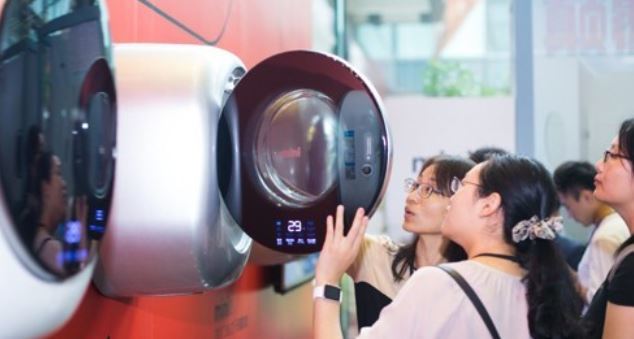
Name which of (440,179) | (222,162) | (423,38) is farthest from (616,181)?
(423,38)

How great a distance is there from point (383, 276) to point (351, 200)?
663mm

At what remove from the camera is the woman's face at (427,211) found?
2549 mm

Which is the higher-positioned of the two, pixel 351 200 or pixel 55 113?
pixel 55 113

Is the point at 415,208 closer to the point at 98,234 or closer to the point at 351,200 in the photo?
the point at 351,200

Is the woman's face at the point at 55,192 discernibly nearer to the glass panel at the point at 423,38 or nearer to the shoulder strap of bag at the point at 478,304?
the shoulder strap of bag at the point at 478,304

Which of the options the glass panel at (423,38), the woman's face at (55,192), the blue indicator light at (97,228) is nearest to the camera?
the woman's face at (55,192)

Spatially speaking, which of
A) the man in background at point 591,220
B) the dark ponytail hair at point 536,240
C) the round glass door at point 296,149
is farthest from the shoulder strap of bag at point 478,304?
the man in background at point 591,220

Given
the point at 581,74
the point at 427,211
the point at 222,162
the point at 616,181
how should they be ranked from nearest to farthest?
the point at 222,162
the point at 616,181
the point at 427,211
the point at 581,74

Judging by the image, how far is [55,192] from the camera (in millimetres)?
1319

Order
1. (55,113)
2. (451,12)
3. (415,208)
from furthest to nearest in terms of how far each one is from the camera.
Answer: (451,12) < (415,208) < (55,113)

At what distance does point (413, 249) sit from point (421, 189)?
18cm

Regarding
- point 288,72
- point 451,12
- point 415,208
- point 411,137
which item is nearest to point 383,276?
point 415,208

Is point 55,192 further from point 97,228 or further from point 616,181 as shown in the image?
point 616,181

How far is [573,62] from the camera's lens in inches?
201
